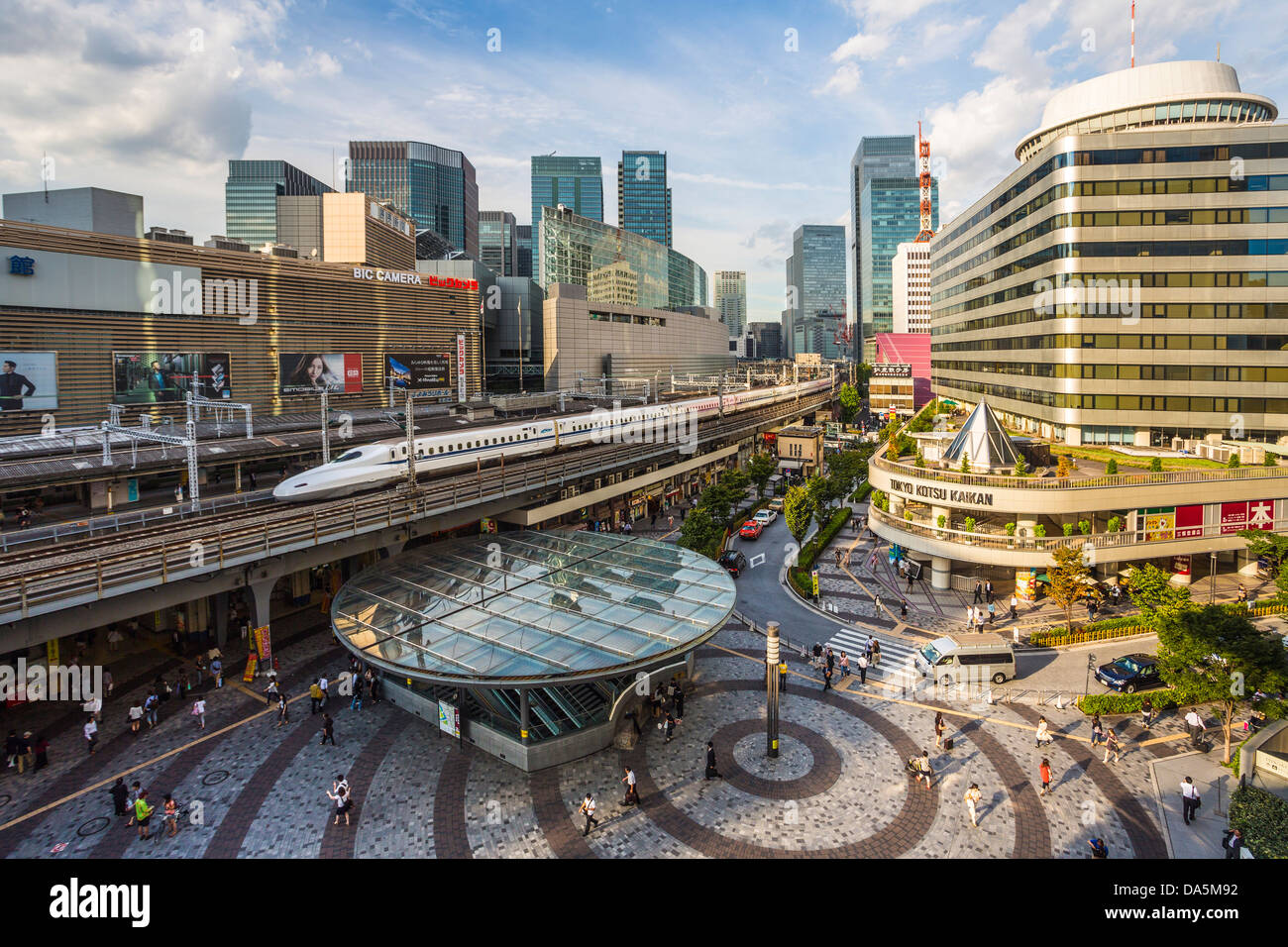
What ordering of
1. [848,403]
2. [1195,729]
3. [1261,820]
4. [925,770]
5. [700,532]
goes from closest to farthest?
1. [1261,820]
2. [925,770]
3. [1195,729]
4. [700,532]
5. [848,403]

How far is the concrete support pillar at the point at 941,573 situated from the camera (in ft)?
155

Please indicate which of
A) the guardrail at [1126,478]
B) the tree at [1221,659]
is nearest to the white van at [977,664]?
the tree at [1221,659]

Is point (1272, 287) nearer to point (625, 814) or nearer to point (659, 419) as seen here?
point (659, 419)

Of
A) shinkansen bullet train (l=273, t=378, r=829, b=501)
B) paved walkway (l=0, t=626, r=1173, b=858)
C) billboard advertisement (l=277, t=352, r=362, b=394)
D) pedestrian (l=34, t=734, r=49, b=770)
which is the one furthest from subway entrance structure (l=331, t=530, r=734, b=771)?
billboard advertisement (l=277, t=352, r=362, b=394)

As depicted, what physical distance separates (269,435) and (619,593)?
1537 inches

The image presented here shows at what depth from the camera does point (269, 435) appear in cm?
5497

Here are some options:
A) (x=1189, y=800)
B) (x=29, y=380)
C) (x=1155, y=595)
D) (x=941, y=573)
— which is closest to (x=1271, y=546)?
(x=1155, y=595)

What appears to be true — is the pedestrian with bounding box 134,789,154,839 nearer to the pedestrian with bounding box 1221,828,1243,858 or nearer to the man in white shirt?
the pedestrian with bounding box 1221,828,1243,858

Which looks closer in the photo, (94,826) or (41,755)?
(94,826)

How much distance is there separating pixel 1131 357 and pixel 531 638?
5981 cm

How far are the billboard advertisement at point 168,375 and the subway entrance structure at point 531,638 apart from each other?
35541 mm

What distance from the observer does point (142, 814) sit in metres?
21.2

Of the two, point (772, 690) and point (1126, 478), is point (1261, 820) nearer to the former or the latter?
point (772, 690)
